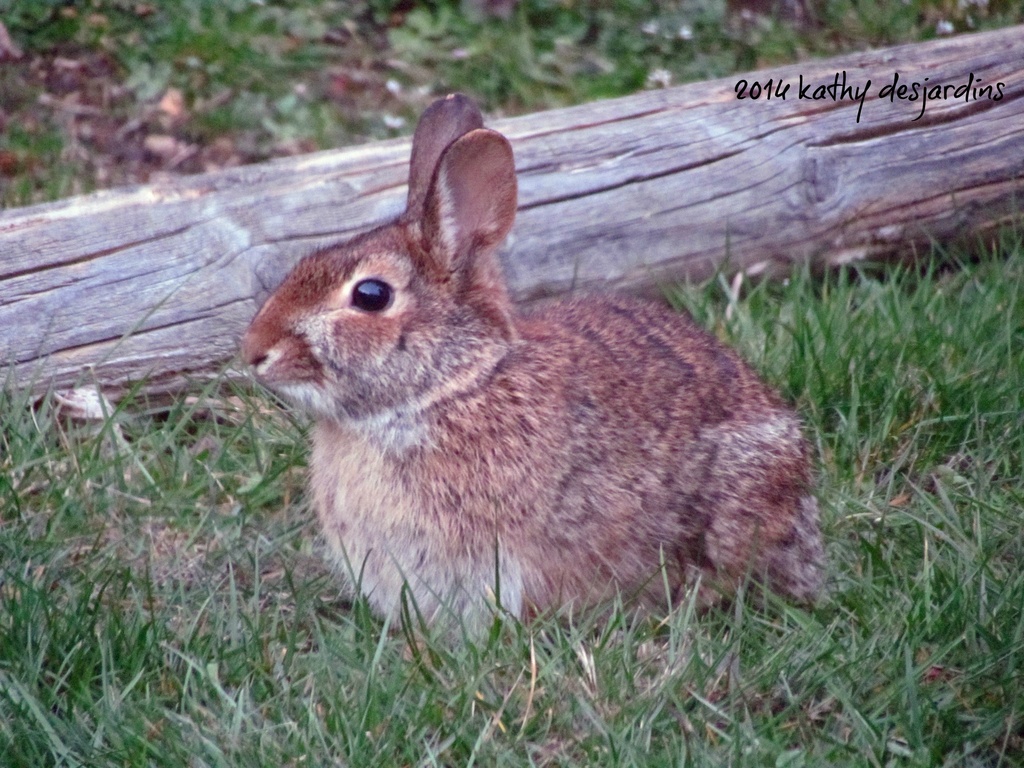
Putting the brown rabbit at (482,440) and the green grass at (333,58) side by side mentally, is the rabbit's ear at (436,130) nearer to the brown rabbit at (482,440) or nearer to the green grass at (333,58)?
the brown rabbit at (482,440)

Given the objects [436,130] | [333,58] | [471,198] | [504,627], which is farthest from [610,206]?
[333,58]

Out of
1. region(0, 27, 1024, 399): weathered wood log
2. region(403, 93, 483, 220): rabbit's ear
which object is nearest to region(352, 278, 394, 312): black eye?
region(403, 93, 483, 220): rabbit's ear

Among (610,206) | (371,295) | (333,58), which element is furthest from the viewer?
(333,58)

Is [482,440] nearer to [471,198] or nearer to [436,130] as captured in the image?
[471,198]

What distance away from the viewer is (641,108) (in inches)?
222

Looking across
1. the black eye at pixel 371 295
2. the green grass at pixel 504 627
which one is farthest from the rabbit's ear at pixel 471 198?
the green grass at pixel 504 627

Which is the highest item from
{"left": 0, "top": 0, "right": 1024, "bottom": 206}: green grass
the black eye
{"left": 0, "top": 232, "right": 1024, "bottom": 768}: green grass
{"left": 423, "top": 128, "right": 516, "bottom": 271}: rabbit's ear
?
{"left": 423, "top": 128, "right": 516, "bottom": 271}: rabbit's ear

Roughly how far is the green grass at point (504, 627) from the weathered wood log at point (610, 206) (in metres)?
Answer: 0.30

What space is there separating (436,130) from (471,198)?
0.35 meters

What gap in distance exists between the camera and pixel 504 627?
3633 mm

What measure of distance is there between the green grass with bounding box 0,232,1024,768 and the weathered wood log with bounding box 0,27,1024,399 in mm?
296

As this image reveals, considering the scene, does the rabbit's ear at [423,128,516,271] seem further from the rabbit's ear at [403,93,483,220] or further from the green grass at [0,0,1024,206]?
the green grass at [0,0,1024,206]

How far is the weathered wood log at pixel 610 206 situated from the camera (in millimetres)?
4801

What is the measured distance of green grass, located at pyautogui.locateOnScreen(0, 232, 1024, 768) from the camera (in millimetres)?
3203
